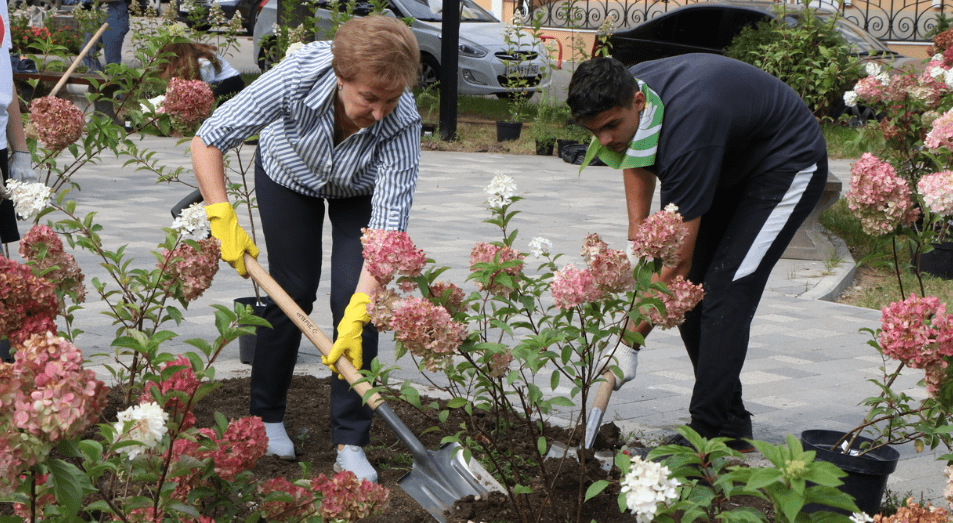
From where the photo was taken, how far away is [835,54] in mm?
8086

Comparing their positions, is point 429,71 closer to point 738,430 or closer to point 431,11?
point 431,11

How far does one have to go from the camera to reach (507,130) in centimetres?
1209

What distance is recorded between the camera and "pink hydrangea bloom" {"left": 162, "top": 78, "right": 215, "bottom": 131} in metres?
3.62

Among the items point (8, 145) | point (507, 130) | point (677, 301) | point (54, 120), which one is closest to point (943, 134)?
point (677, 301)

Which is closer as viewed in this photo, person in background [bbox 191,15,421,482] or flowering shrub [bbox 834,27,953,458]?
flowering shrub [bbox 834,27,953,458]

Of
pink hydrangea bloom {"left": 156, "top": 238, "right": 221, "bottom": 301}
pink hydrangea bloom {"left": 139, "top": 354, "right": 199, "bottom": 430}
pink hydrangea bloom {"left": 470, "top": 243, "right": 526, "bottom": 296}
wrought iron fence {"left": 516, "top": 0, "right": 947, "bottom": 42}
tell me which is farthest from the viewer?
wrought iron fence {"left": 516, "top": 0, "right": 947, "bottom": 42}

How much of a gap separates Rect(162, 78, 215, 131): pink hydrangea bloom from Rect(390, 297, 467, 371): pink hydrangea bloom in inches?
72.9

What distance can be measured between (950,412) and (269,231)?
85.9 inches

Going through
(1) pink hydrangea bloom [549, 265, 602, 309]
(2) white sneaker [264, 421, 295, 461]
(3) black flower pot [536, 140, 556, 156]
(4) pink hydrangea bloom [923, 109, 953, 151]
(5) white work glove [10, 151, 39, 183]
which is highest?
(4) pink hydrangea bloom [923, 109, 953, 151]

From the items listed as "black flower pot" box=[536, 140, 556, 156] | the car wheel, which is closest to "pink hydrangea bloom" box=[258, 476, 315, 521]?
"black flower pot" box=[536, 140, 556, 156]

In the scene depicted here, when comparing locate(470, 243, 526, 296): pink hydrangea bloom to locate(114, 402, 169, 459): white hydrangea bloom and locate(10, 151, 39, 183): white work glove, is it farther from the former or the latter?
locate(10, 151, 39, 183): white work glove

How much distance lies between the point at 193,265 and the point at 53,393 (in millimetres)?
1242

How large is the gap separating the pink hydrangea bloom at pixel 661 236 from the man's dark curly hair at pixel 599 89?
0.74m

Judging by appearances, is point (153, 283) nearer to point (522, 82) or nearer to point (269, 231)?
point (269, 231)
